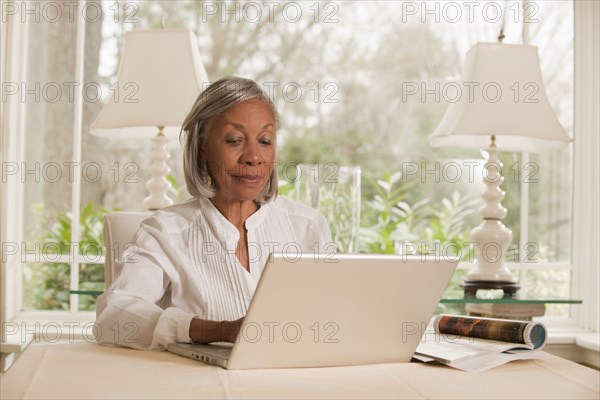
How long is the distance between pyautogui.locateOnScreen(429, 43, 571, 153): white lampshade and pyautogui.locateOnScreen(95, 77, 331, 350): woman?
822 mm

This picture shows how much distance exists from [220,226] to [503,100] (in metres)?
1.24

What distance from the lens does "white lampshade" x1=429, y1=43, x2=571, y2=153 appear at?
2.77m

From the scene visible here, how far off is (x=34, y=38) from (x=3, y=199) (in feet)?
2.26

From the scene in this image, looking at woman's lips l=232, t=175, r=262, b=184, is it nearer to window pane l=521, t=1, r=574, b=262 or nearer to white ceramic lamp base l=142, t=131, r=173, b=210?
white ceramic lamp base l=142, t=131, r=173, b=210

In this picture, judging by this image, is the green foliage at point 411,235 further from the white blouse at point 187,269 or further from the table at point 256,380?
the table at point 256,380

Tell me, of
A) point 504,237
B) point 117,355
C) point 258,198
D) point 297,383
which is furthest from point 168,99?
point 297,383

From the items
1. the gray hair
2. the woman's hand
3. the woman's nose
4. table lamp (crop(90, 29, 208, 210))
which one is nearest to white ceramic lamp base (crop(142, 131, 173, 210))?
table lamp (crop(90, 29, 208, 210))

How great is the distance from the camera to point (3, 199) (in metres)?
3.11

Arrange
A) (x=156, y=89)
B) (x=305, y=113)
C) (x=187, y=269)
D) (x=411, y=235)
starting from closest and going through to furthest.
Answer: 1. (x=187, y=269)
2. (x=156, y=89)
3. (x=411, y=235)
4. (x=305, y=113)

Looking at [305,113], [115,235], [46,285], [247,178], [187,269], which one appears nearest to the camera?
[187,269]

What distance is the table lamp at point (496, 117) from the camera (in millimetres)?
2771

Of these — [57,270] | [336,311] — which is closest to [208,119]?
[336,311]

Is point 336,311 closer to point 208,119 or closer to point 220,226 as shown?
point 220,226

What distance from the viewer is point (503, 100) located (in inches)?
110
